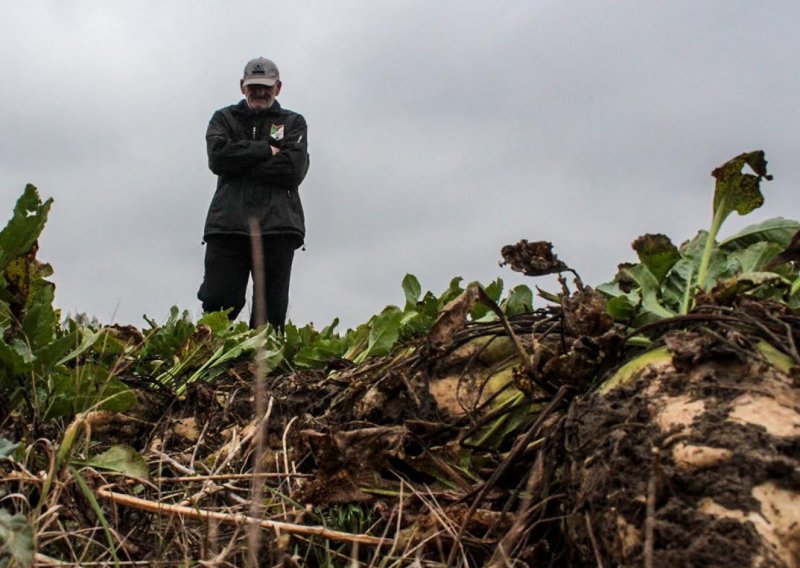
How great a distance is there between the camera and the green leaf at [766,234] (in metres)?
2.76

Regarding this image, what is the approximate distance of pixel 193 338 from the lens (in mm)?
4387

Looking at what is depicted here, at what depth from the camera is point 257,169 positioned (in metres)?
7.12

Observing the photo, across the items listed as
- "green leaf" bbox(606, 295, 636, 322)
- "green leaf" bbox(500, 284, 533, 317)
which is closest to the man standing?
"green leaf" bbox(500, 284, 533, 317)

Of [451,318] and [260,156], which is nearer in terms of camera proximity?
[451,318]

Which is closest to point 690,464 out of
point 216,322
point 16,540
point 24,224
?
point 16,540

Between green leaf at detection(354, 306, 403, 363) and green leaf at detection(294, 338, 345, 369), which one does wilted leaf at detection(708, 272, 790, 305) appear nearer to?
green leaf at detection(354, 306, 403, 363)

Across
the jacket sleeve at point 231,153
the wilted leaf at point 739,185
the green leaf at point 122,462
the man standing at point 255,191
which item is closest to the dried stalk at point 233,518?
the green leaf at point 122,462

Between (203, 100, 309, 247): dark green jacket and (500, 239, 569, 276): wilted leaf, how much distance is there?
14.5 ft

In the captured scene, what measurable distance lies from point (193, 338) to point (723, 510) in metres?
3.07

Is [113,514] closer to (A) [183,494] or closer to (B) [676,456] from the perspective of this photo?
(A) [183,494]

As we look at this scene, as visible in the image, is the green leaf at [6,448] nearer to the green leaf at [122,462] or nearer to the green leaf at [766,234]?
the green leaf at [122,462]

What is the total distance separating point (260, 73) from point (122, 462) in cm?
519

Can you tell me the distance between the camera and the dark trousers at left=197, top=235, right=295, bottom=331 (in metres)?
7.32

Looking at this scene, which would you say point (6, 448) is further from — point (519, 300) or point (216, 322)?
point (216, 322)
